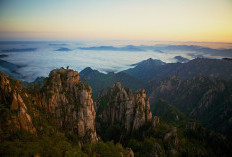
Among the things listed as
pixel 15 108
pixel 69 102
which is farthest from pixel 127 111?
pixel 15 108

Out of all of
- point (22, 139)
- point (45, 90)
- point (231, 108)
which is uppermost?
point (45, 90)

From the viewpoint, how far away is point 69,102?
163 feet

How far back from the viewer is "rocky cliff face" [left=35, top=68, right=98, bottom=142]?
4592cm

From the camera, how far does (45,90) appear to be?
45781mm

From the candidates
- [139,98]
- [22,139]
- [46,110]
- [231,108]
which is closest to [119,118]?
[139,98]

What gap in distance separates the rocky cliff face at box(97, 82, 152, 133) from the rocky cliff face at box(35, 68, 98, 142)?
24868 millimetres

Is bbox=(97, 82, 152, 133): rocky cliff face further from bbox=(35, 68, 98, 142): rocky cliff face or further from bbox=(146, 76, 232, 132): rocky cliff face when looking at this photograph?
bbox=(146, 76, 232, 132): rocky cliff face

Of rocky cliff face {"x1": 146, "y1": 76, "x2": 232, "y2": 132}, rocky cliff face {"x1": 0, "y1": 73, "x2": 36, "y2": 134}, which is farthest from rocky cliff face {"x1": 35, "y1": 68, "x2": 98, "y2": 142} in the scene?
rocky cliff face {"x1": 146, "y1": 76, "x2": 232, "y2": 132}

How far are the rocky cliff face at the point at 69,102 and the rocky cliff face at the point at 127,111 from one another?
2487cm

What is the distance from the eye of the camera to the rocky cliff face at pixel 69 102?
45922 millimetres

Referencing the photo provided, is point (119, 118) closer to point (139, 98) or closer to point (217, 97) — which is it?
point (139, 98)

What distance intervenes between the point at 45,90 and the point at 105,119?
153 ft

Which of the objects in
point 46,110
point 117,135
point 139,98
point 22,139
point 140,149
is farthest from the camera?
point 139,98

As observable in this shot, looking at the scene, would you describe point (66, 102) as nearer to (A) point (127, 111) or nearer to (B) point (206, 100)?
(A) point (127, 111)
